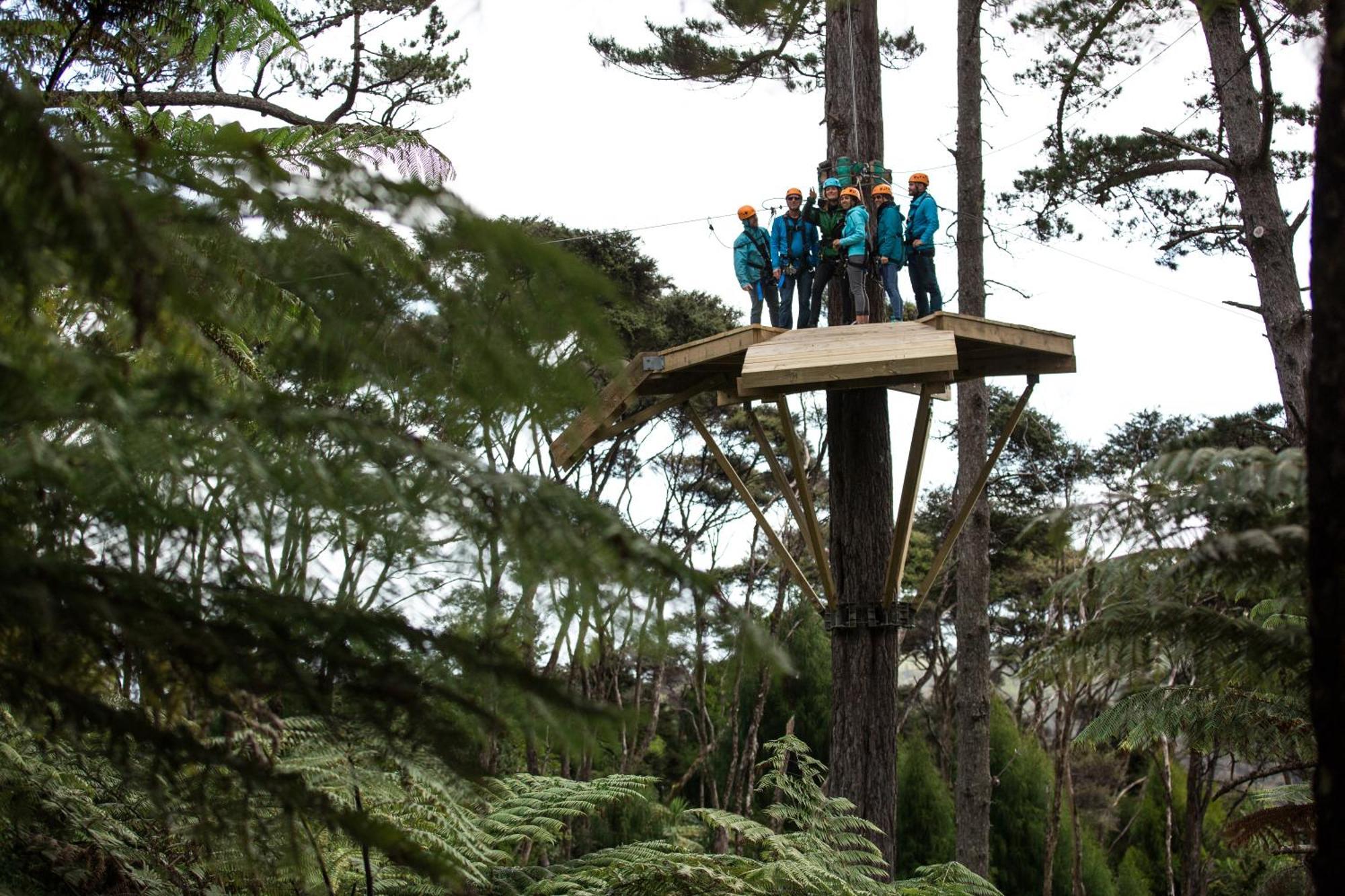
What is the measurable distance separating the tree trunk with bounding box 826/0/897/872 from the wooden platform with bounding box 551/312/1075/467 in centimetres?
80

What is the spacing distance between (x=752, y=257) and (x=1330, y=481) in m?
7.25

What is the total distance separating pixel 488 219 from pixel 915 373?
5080 mm

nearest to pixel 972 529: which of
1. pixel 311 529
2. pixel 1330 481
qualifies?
pixel 1330 481

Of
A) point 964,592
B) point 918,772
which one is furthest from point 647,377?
→ point 918,772

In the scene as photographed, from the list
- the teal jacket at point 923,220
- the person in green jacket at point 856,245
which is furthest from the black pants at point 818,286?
the teal jacket at point 923,220

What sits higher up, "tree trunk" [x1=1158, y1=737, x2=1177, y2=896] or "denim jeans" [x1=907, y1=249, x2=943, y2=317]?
"denim jeans" [x1=907, y1=249, x2=943, y2=317]

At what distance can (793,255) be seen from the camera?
30.4ft

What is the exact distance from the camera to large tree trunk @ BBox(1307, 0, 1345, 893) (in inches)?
90.4

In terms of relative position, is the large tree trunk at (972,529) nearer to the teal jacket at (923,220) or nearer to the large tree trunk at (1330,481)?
the teal jacket at (923,220)

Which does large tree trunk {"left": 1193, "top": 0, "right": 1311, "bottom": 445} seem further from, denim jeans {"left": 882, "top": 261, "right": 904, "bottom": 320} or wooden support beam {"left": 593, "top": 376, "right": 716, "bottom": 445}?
wooden support beam {"left": 593, "top": 376, "right": 716, "bottom": 445}

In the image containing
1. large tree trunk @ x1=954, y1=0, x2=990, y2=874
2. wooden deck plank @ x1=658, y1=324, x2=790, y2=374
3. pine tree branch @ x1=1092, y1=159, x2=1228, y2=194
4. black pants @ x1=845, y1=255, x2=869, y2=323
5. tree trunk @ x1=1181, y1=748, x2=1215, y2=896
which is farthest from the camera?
tree trunk @ x1=1181, y1=748, x2=1215, y2=896

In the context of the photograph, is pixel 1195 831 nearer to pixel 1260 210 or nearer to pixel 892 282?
pixel 1260 210

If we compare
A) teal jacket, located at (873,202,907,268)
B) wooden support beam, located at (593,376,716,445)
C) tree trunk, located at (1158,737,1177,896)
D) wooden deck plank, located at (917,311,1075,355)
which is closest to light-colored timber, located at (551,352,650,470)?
wooden support beam, located at (593,376,716,445)

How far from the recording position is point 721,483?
21.5 meters
